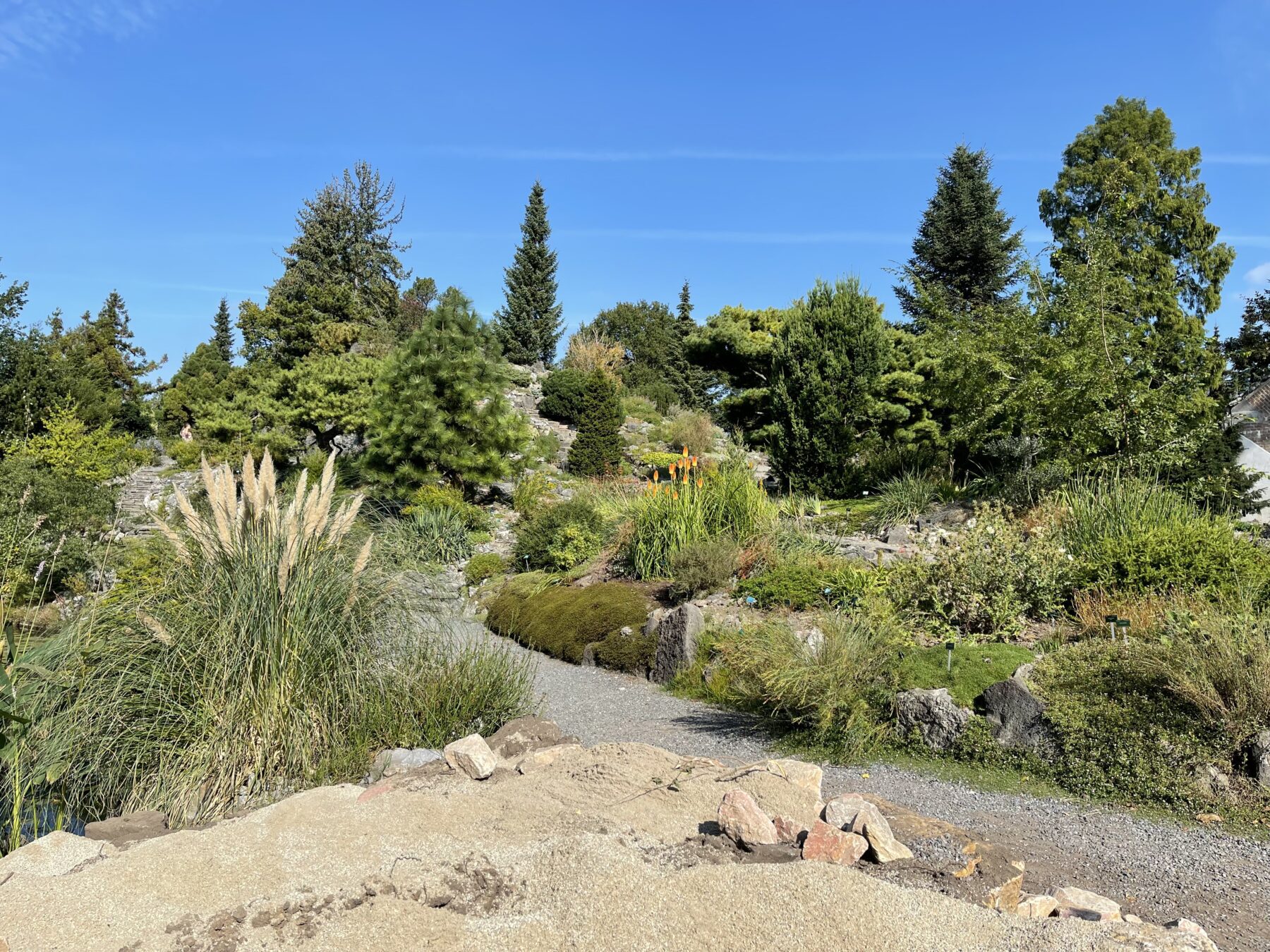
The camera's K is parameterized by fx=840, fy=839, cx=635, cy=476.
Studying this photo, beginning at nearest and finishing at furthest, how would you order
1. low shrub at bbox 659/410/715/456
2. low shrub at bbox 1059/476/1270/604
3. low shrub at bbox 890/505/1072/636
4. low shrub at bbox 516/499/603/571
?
low shrub at bbox 1059/476/1270/604 < low shrub at bbox 890/505/1072/636 < low shrub at bbox 516/499/603/571 < low shrub at bbox 659/410/715/456

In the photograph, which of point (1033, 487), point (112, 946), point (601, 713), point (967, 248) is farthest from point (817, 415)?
point (967, 248)

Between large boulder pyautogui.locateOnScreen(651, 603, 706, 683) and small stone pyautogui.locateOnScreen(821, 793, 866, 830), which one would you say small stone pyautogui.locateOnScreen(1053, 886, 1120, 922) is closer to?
small stone pyautogui.locateOnScreen(821, 793, 866, 830)

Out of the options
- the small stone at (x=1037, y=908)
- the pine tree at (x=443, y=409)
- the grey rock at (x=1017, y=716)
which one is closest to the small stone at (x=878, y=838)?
the small stone at (x=1037, y=908)

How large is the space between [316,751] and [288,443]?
49.9ft

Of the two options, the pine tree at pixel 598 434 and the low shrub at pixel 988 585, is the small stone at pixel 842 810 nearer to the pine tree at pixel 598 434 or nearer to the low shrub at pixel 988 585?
the low shrub at pixel 988 585

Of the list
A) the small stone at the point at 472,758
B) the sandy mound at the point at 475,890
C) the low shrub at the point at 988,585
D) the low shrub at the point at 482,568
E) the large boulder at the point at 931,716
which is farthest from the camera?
the low shrub at the point at 482,568

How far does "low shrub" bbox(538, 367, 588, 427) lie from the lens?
23.3m

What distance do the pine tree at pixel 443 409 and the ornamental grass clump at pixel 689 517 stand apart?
640 cm

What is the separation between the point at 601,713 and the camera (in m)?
5.98

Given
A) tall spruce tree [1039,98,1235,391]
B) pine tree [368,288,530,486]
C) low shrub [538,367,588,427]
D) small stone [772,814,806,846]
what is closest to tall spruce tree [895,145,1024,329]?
tall spruce tree [1039,98,1235,391]

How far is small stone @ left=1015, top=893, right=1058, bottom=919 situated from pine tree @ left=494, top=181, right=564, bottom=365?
31151 millimetres

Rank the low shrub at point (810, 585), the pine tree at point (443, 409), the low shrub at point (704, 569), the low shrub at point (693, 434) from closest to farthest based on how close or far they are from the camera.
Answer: the low shrub at point (810, 585) < the low shrub at point (704, 569) < the pine tree at point (443, 409) < the low shrub at point (693, 434)

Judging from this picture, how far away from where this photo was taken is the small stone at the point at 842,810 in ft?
10.3

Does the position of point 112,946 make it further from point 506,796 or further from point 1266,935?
point 1266,935
